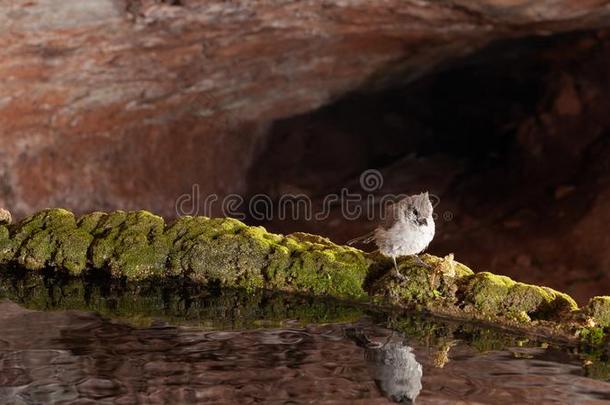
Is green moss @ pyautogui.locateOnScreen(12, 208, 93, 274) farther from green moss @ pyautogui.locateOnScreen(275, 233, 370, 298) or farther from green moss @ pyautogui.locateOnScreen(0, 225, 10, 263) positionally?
green moss @ pyautogui.locateOnScreen(275, 233, 370, 298)

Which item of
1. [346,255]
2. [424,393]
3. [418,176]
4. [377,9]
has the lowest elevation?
[424,393]

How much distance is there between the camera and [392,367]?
3.76m

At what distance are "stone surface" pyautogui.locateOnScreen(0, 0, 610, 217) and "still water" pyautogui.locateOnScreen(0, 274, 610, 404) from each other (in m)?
3.70

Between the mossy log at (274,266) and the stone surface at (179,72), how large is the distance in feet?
8.90

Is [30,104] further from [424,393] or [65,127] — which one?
[424,393]

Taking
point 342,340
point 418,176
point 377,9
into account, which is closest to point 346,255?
point 342,340

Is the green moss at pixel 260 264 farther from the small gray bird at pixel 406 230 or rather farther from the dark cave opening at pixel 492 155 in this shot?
A: the dark cave opening at pixel 492 155

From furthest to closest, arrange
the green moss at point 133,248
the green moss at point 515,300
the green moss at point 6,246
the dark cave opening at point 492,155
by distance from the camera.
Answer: the dark cave opening at point 492,155
the green moss at point 6,246
the green moss at point 133,248
the green moss at point 515,300

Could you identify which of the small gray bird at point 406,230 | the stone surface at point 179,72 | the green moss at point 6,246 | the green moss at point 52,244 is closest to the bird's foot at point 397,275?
the small gray bird at point 406,230

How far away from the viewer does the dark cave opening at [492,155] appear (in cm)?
1122

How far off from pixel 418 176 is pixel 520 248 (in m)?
3.20

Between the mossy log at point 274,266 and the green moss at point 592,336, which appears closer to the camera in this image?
the green moss at point 592,336

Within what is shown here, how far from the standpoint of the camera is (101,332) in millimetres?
4184

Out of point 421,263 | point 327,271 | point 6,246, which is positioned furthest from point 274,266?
point 6,246
